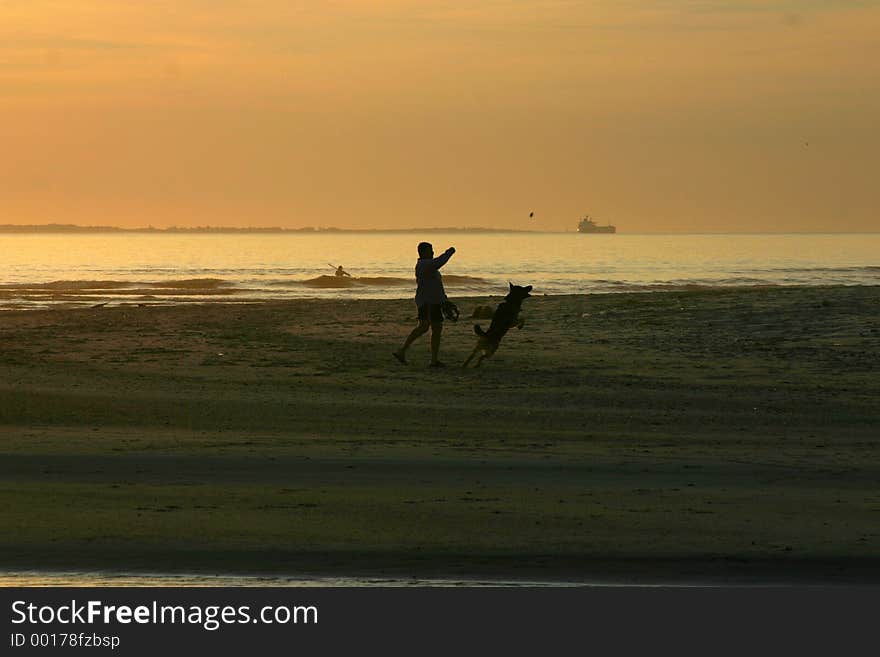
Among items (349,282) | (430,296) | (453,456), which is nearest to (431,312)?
(430,296)

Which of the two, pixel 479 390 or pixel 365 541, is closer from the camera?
pixel 365 541

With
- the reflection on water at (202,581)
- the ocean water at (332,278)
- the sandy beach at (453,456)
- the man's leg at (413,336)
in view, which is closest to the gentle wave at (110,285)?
the ocean water at (332,278)

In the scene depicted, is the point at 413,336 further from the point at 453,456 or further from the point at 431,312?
the point at 453,456

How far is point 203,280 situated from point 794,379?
4250 cm

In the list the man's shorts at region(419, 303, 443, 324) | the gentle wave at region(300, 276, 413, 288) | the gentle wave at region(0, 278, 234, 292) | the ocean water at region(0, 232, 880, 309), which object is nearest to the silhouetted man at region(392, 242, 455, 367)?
the man's shorts at region(419, 303, 443, 324)

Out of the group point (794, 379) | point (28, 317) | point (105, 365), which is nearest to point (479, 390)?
point (794, 379)

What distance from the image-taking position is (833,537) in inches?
307

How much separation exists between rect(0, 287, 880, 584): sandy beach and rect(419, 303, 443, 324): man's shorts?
0.66m

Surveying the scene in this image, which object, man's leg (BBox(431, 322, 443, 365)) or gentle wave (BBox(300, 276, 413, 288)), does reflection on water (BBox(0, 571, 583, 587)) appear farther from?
gentle wave (BBox(300, 276, 413, 288))

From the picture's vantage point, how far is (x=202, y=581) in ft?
22.3

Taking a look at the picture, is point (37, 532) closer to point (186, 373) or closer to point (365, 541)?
point (365, 541)

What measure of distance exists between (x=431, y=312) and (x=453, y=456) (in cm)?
703

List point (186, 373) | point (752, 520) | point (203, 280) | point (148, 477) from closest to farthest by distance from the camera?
1. point (752, 520)
2. point (148, 477)
3. point (186, 373)
4. point (203, 280)

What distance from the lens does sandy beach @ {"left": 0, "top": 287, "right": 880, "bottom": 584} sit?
7.48 meters
